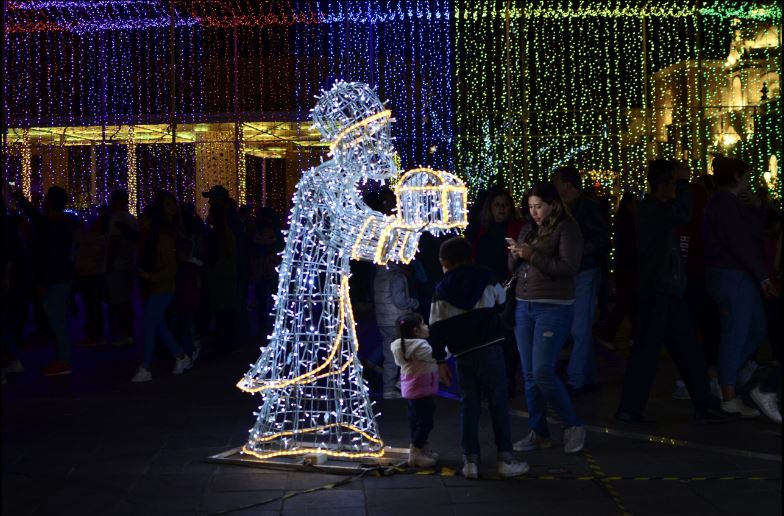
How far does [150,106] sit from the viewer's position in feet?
61.8

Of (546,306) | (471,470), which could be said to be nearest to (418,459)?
(471,470)

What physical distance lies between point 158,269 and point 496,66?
347 inches

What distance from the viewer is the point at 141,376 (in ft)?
33.3

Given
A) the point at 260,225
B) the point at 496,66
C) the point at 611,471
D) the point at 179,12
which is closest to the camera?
the point at 611,471

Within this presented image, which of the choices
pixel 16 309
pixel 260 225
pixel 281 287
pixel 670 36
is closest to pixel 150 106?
pixel 260 225

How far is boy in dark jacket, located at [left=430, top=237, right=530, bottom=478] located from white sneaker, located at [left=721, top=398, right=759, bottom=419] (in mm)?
2370

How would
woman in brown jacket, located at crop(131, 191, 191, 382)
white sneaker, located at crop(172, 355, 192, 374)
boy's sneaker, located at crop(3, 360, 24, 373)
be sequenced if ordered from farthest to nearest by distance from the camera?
1. boy's sneaker, located at crop(3, 360, 24, 373)
2. white sneaker, located at crop(172, 355, 192, 374)
3. woman in brown jacket, located at crop(131, 191, 191, 382)

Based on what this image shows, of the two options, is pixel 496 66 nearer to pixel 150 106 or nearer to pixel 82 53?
pixel 150 106

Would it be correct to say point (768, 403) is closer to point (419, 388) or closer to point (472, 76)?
point (419, 388)

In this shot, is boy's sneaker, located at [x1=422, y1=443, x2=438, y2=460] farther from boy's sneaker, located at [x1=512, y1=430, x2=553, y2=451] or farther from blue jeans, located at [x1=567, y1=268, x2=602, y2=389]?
blue jeans, located at [x1=567, y1=268, x2=602, y2=389]

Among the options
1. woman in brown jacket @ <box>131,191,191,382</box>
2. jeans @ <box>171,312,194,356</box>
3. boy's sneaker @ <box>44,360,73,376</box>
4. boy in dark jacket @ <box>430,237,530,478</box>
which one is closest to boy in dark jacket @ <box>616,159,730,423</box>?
boy in dark jacket @ <box>430,237,530,478</box>

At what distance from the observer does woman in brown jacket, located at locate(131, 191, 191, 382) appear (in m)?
10.0

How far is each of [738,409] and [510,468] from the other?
2521 millimetres

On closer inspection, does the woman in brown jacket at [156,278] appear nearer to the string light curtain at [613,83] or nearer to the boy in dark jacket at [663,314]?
the boy in dark jacket at [663,314]
